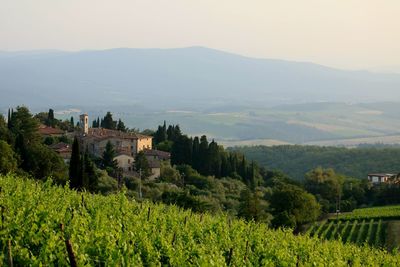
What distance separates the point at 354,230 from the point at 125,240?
97.8ft

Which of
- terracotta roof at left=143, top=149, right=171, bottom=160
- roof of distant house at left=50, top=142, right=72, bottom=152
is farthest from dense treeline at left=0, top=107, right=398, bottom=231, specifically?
roof of distant house at left=50, top=142, right=72, bottom=152

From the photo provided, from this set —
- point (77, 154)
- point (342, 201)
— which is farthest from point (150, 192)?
point (342, 201)

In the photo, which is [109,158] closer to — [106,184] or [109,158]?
[109,158]

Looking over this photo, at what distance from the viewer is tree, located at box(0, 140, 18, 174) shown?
95.6 feet

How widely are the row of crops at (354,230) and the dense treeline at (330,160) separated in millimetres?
34966

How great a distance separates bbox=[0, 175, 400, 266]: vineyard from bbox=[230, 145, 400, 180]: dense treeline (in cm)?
6300

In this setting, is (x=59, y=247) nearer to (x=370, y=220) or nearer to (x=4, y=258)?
(x=4, y=258)

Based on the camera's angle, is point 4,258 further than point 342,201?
No

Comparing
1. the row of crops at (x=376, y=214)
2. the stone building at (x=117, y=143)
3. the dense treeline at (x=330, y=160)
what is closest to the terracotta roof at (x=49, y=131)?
the stone building at (x=117, y=143)

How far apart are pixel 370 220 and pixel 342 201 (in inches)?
394

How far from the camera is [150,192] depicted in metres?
38.8

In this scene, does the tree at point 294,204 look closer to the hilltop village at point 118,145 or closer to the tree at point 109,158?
the hilltop village at point 118,145

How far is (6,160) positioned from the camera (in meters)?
29.6

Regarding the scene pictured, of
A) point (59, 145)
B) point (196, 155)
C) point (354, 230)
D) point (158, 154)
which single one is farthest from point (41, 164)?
point (196, 155)
